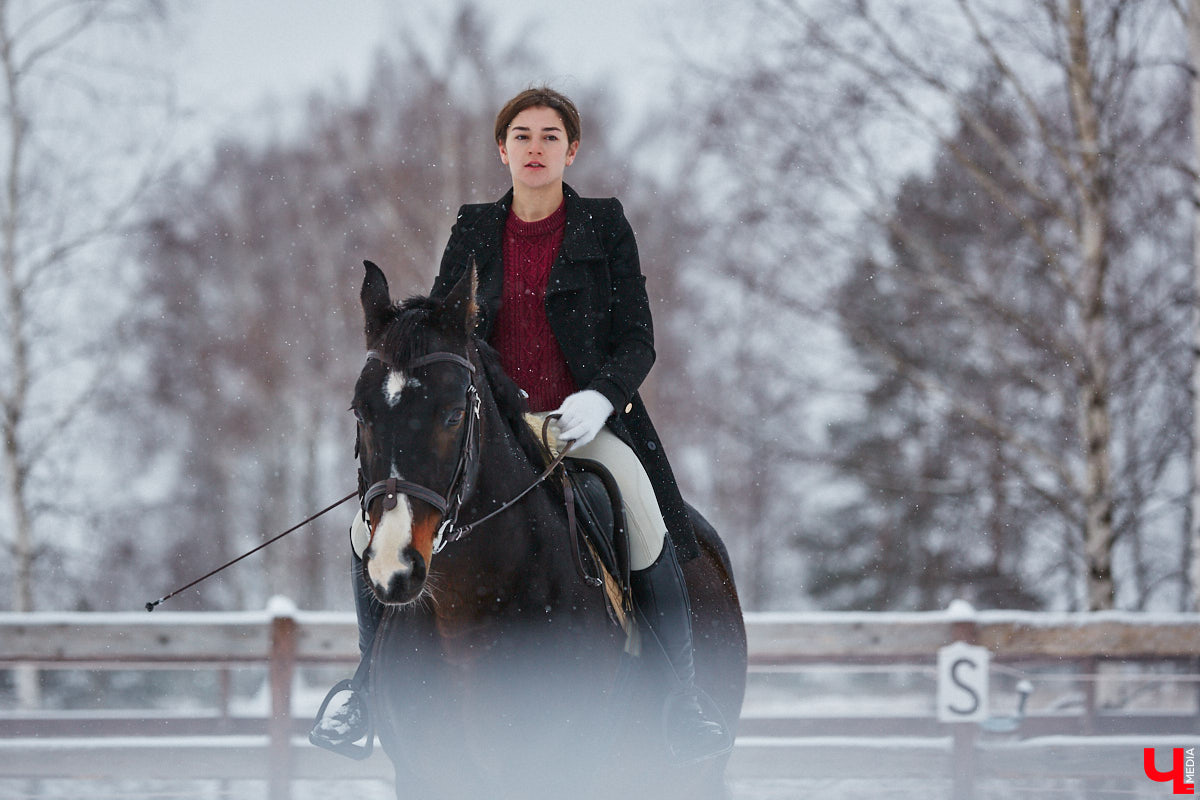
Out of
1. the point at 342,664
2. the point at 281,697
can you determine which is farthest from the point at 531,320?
the point at 342,664

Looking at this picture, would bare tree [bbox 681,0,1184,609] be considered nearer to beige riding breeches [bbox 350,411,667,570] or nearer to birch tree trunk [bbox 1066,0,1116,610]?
birch tree trunk [bbox 1066,0,1116,610]

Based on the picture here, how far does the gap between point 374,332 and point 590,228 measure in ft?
3.01

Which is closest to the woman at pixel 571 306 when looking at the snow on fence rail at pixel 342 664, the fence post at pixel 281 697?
the snow on fence rail at pixel 342 664

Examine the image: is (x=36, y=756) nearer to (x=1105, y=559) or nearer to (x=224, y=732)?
(x=224, y=732)

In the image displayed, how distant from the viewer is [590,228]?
134 inches

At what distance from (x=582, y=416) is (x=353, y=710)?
98 centimetres

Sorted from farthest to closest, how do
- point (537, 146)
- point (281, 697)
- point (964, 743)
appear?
point (964, 743) → point (281, 697) → point (537, 146)

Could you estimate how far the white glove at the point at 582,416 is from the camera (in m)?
3.03

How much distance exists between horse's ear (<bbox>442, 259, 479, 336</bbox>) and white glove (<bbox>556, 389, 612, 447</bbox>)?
39 cm

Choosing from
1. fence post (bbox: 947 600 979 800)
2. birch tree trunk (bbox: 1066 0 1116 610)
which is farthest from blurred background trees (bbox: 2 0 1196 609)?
fence post (bbox: 947 600 979 800)

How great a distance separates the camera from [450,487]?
259cm

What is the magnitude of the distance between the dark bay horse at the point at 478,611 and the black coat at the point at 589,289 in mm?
303

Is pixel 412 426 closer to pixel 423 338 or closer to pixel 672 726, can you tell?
pixel 423 338

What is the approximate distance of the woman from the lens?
130 inches
